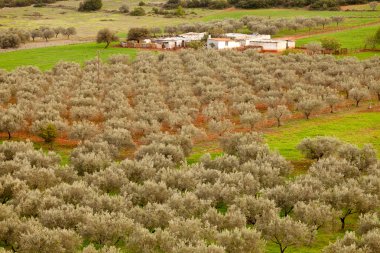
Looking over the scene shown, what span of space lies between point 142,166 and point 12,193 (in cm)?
1045

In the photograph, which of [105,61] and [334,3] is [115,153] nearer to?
[105,61]

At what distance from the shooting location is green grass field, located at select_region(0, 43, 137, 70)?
105 meters

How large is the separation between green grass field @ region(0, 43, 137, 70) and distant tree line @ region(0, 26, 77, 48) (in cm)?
890

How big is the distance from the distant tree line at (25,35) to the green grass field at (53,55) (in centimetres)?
890

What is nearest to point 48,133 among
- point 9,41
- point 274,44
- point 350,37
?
point 274,44

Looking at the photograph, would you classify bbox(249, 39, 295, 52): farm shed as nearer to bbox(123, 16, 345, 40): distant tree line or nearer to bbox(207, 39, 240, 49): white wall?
bbox(207, 39, 240, 49): white wall

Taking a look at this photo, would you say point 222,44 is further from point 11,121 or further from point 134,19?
point 134,19

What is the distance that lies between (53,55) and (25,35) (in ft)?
89.5

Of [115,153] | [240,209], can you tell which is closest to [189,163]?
[115,153]

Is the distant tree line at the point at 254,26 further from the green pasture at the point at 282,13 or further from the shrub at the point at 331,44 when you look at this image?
the shrub at the point at 331,44

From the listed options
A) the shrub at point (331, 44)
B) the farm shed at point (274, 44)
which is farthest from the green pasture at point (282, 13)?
the shrub at point (331, 44)

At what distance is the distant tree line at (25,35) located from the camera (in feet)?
426

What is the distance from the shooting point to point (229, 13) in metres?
187

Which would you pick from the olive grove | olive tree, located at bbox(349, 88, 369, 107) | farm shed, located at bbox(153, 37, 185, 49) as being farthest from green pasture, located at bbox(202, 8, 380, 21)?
olive tree, located at bbox(349, 88, 369, 107)
